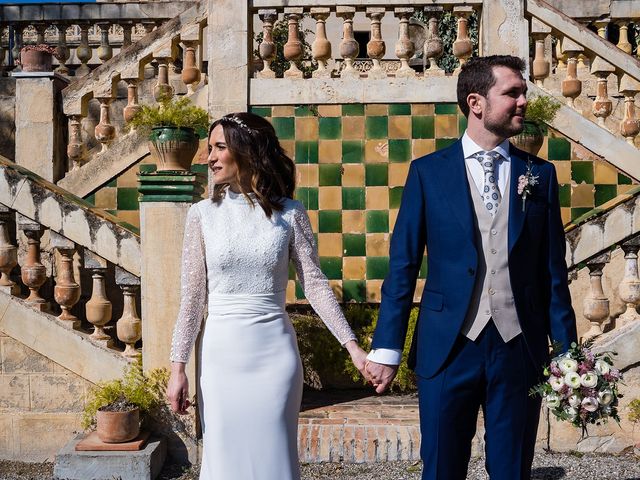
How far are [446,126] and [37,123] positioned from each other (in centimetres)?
372

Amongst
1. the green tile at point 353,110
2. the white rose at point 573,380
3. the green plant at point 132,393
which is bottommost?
the green plant at point 132,393

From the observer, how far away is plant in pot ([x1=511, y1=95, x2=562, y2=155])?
6410 millimetres

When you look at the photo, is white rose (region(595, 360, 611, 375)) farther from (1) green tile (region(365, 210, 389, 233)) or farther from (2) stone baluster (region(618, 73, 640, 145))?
(2) stone baluster (region(618, 73, 640, 145))

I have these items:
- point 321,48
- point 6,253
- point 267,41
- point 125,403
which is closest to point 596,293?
point 125,403

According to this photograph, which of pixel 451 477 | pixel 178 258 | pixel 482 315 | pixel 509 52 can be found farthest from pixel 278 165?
pixel 509 52

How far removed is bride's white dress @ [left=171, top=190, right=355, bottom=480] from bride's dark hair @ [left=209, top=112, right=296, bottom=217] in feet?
0.16

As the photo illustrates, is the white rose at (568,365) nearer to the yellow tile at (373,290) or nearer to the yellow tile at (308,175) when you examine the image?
the yellow tile at (373,290)

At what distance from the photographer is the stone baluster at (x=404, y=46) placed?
7.39 metres

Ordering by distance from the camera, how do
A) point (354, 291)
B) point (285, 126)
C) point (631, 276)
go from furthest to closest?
point (285, 126) < point (354, 291) < point (631, 276)

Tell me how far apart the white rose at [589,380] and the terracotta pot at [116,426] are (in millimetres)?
3019

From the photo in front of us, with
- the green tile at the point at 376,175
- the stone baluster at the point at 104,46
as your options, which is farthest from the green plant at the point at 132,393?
the stone baluster at the point at 104,46

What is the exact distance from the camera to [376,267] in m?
7.29

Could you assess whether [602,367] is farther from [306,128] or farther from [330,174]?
[306,128]

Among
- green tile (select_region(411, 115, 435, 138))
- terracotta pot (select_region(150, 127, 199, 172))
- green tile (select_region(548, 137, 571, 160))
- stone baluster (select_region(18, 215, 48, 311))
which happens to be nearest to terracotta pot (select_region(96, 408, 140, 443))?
stone baluster (select_region(18, 215, 48, 311))
